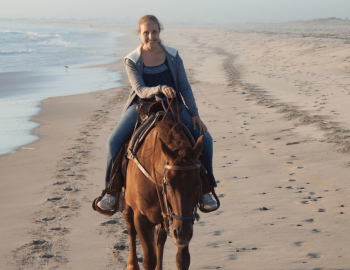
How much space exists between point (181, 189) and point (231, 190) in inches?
137

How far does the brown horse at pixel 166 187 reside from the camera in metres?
2.87

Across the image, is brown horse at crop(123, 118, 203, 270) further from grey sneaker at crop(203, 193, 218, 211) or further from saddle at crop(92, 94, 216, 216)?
grey sneaker at crop(203, 193, 218, 211)

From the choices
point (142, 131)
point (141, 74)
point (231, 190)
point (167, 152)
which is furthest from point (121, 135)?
point (231, 190)

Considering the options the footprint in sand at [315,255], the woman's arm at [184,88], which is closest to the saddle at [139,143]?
the woman's arm at [184,88]

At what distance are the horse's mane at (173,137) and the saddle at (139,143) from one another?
142mm

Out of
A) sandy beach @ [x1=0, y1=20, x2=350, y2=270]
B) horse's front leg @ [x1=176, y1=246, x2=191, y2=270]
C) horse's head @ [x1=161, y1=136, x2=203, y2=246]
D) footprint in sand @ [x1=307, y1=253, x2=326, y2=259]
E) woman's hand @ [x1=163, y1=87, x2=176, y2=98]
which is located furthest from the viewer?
sandy beach @ [x1=0, y1=20, x2=350, y2=270]

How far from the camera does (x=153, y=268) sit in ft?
12.5

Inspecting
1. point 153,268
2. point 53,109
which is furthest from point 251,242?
point 53,109

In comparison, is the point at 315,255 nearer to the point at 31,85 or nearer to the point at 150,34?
the point at 150,34

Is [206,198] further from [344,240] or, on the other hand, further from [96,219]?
[96,219]

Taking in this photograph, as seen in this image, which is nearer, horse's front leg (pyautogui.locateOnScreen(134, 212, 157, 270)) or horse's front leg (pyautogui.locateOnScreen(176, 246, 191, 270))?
horse's front leg (pyautogui.locateOnScreen(176, 246, 191, 270))

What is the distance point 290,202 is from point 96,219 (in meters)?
2.75

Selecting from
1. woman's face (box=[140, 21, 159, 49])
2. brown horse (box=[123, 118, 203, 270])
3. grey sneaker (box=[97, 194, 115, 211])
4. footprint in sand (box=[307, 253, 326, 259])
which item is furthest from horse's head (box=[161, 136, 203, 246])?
footprint in sand (box=[307, 253, 326, 259])

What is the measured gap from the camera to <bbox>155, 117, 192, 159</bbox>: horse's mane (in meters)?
2.96
